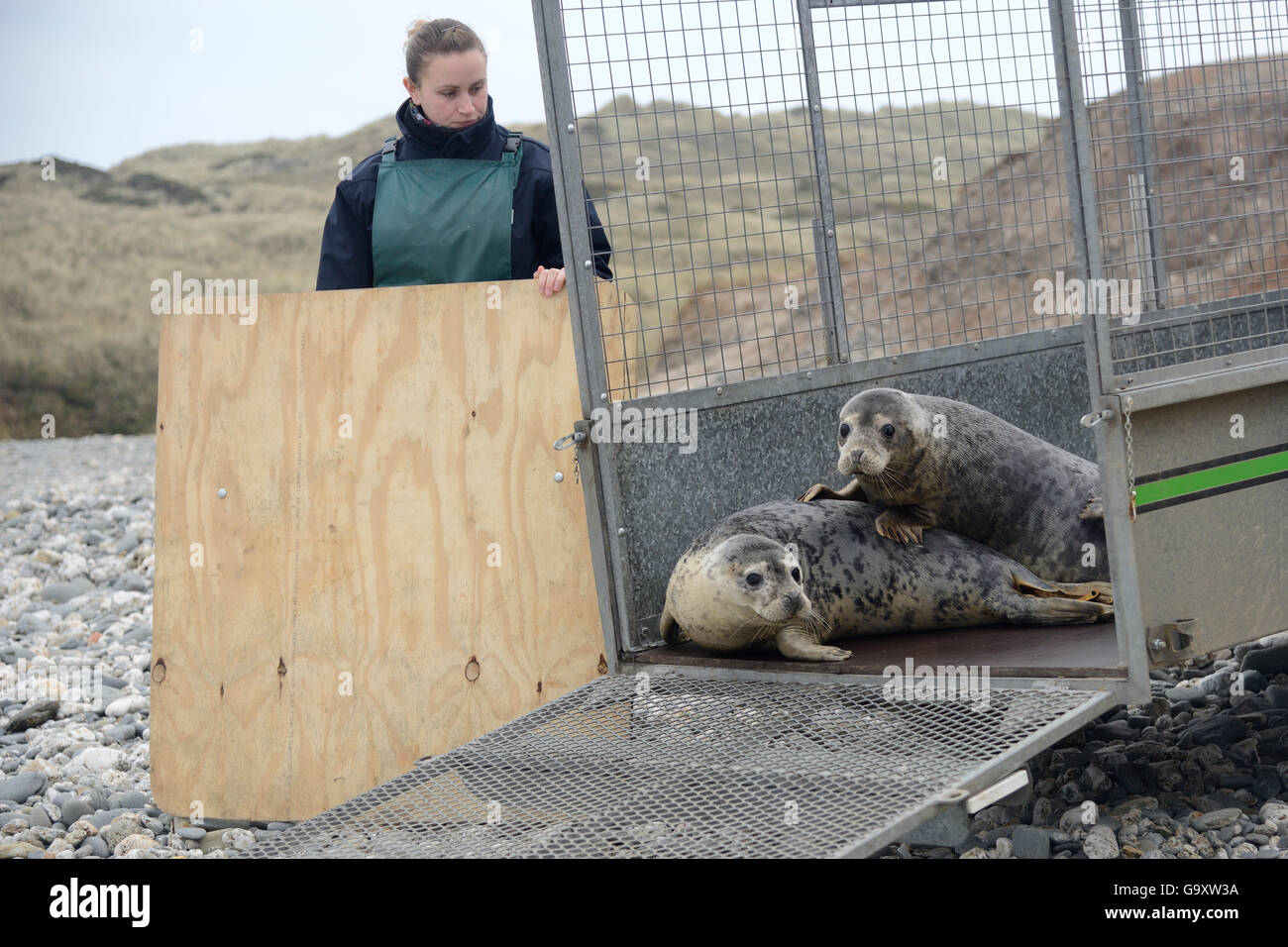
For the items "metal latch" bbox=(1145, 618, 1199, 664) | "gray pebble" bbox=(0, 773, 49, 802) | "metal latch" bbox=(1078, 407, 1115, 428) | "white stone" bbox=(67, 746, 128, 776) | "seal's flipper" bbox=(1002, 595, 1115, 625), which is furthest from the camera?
"white stone" bbox=(67, 746, 128, 776)

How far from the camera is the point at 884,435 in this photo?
3609 mm

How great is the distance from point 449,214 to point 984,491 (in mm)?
1945

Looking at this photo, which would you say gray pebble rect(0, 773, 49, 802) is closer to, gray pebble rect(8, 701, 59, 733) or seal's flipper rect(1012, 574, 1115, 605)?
gray pebble rect(8, 701, 59, 733)

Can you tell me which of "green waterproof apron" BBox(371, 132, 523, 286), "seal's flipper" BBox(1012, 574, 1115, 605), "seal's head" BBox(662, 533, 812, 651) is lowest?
"seal's flipper" BBox(1012, 574, 1115, 605)

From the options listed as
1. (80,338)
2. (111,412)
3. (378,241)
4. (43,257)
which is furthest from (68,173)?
(378,241)

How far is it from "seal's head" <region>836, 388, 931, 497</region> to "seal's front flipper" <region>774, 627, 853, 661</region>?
48 centimetres

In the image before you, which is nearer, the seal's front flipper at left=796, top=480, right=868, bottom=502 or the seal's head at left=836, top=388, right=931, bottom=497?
the seal's head at left=836, top=388, right=931, bottom=497

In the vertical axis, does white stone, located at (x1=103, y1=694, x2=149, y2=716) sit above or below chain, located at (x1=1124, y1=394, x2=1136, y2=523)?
below

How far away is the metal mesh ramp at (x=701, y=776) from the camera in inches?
104

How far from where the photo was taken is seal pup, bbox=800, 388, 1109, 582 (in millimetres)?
3686

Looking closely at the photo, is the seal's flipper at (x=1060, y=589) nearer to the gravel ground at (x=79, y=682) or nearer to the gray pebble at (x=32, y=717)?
the gravel ground at (x=79, y=682)

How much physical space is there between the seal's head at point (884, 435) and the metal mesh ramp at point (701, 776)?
0.66 m

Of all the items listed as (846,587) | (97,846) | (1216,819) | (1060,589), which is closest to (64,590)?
(97,846)

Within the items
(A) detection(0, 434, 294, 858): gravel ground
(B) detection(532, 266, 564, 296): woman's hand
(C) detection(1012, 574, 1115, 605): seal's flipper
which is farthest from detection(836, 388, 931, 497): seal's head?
(A) detection(0, 434, 294, 858): gravel ground
